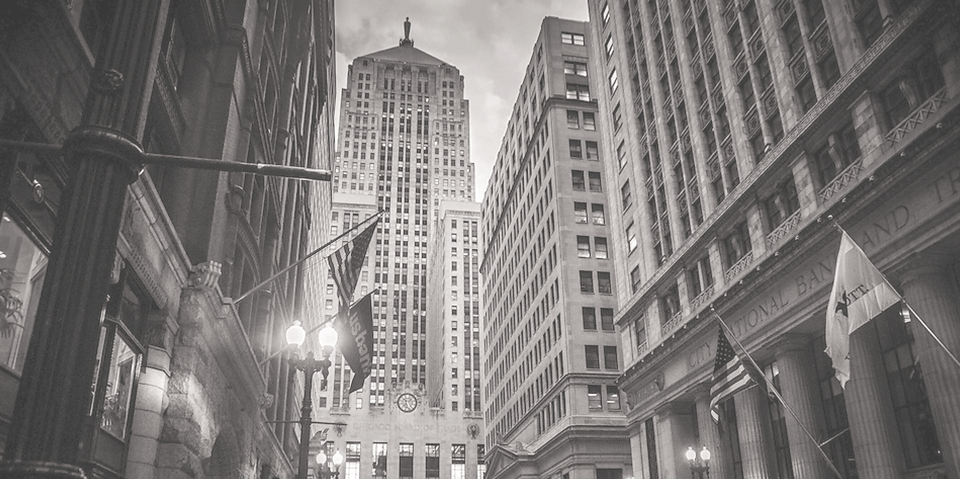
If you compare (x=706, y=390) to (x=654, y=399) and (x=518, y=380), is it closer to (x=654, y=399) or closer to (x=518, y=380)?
(x=654, y=399)

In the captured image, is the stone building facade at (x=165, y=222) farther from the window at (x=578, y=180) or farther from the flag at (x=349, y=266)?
the window at (x=578, y=180)

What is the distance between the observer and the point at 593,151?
3036 inches

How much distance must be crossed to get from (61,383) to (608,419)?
64153 millimetres

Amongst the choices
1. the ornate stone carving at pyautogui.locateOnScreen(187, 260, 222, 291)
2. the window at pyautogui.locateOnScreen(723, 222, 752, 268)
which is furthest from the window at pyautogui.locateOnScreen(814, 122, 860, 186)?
the ornate stone carving at pyautogui.locateOnScreen(187, 260, 222, 291)

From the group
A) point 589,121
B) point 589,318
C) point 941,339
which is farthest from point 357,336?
point 589,121

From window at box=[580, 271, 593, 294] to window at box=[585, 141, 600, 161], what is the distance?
1324cm

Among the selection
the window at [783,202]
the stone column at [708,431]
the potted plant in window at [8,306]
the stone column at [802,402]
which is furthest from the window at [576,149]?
the potted plant in window at [8,306]

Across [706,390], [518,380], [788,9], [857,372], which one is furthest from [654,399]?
[518,380]

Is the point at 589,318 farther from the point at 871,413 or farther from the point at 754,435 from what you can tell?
the point at 871,413

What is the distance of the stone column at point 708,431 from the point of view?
3897cm

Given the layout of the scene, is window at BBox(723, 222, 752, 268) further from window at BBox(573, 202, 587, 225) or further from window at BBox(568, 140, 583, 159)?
window at BBox(568, 140, 583, 159)

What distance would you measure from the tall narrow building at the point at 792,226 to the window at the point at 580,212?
19370mm

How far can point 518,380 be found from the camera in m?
85.6

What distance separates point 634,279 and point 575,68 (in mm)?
35022
